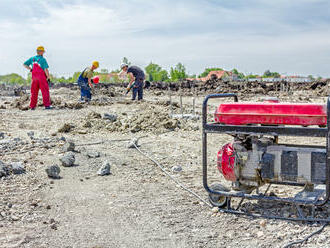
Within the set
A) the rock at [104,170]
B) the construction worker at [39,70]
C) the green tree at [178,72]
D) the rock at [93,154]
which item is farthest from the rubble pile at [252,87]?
the green tree at [178,72]

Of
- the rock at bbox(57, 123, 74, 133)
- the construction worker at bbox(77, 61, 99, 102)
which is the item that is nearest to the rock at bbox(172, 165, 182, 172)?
the rock at bbox(57, 123, 74, 133)

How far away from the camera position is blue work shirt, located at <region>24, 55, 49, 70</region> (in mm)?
12891

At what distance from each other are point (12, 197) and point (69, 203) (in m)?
0.71

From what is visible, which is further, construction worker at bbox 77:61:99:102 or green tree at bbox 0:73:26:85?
green tree at bbox 0:73:26:85

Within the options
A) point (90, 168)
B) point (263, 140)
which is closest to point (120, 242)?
point (263, 140)

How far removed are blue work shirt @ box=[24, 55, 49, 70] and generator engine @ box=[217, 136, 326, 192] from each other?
33.9 ft

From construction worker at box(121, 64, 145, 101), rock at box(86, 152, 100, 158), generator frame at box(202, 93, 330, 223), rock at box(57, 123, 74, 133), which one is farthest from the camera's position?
construction worker at box(121, 64, 145, 101)

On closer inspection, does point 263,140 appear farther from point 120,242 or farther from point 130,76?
point 130,76

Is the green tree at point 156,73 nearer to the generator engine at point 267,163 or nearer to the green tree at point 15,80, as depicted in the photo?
the green tree at point 15,80

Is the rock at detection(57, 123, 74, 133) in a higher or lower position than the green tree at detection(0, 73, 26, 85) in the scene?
lower

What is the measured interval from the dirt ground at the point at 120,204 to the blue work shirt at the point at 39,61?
19.9 feet

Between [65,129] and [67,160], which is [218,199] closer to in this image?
[67,160]

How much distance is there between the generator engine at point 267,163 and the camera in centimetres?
360

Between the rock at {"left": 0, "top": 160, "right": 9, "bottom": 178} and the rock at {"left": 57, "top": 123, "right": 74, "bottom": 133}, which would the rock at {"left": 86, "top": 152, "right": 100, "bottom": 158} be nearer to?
the rock at {"left": 0, "top": 160, "right": 9, "bottom": 178}
